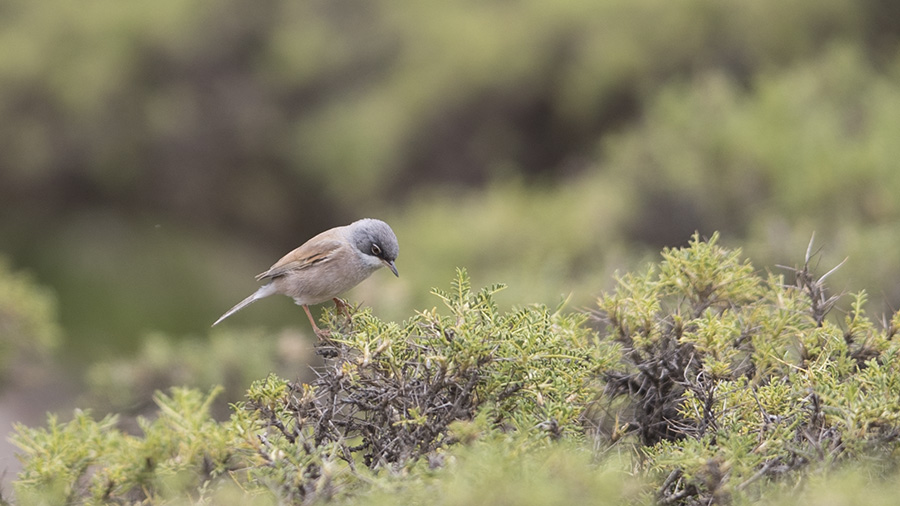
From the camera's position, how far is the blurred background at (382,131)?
33.3 feet

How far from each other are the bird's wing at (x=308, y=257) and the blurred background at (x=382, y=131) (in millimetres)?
4133

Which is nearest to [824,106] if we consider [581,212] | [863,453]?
[581,212]

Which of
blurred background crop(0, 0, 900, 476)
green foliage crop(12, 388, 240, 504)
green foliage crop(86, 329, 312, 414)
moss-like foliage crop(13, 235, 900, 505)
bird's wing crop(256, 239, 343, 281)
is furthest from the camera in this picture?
blurred background crop(0, 0, 900, 476)

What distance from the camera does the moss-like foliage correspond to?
2.61 meters

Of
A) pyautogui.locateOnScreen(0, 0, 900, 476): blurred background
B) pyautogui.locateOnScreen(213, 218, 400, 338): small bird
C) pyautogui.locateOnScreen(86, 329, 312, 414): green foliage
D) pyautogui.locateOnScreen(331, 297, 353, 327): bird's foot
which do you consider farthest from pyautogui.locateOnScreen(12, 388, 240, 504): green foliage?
pyautogui.locateOnScreen(0, 0, 900, 476): blurred background

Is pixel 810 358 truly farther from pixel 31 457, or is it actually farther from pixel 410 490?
pixel 31 457

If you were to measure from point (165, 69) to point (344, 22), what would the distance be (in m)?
3.38

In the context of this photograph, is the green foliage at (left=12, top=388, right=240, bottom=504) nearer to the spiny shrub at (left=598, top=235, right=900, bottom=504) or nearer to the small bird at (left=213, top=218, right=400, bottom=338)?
the small bird at (left=213, top=218, right=400, bottom=338)

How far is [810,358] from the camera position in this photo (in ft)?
10.9

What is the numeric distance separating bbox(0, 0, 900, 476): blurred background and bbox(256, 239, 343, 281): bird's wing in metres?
4.13

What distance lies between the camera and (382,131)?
14672mm

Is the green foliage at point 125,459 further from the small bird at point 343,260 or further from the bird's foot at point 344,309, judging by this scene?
the small bird at point 343,260

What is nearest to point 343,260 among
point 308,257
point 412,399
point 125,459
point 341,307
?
point 308,257

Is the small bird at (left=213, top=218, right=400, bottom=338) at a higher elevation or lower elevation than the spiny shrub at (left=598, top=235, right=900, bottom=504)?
higher
